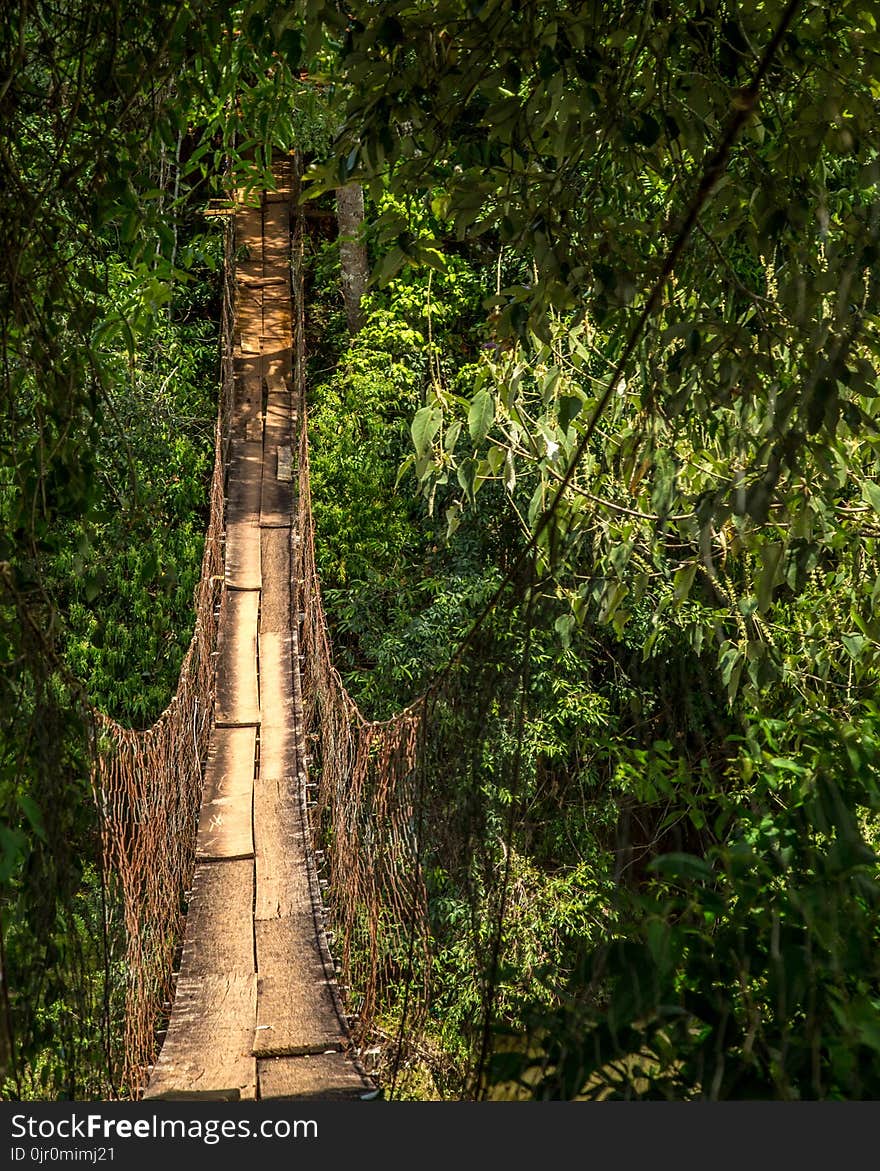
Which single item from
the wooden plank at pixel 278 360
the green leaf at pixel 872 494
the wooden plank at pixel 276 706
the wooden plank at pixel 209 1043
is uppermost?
the wooden plank at pixel 278 360

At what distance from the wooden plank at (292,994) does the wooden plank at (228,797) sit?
17.7 inches

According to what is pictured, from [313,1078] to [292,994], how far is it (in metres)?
0.45

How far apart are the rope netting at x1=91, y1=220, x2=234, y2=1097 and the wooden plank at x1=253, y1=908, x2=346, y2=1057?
268 millimetres

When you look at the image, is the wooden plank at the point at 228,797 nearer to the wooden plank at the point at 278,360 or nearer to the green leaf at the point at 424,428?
the green leaf at the point at 424,428

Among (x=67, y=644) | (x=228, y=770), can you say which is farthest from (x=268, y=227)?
(x=228, y=770)

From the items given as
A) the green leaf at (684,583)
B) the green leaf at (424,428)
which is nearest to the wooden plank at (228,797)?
the green leaf at (424,428)

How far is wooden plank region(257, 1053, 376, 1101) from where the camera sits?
2633 millimetres

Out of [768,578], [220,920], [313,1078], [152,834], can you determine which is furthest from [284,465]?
[768,578]

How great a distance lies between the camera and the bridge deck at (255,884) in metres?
2.92

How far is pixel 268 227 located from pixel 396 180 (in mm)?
8227

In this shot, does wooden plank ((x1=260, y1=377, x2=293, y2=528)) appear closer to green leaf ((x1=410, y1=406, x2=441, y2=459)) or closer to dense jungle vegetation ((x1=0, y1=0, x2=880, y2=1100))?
dense jungle vegetation ((x1=0, y1=0, x2=880, y2=1100))

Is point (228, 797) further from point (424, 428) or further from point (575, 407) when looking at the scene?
point (575, 407)

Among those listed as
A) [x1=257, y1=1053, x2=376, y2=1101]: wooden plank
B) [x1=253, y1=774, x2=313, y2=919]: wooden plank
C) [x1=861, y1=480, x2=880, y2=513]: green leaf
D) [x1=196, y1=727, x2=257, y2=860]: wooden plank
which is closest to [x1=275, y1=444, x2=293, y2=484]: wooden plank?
[x1=196, y1=727, x2=257, y2=860]: wooden plank

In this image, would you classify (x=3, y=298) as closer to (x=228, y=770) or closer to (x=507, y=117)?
(x=507, y=117)
